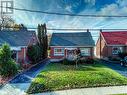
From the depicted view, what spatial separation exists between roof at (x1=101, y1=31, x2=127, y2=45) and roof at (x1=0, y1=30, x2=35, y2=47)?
14.7 metres

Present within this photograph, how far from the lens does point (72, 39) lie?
47219mm

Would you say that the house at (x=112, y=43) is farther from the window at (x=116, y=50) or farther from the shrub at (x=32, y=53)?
the shrub at (x=32, y=53)

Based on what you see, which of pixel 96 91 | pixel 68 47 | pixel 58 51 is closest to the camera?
pixel 96 91

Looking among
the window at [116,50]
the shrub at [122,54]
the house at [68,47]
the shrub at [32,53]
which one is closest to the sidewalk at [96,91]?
the shrub at [32,53]

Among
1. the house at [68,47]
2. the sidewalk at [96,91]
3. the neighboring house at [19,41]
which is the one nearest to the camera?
the sidewalk at [96,91]

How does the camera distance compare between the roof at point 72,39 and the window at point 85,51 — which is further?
the roof at point 72,39

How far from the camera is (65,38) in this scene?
47500 mm

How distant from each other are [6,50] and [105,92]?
12016mm

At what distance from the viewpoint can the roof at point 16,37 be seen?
40859 mm

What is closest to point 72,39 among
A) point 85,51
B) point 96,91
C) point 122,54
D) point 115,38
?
point 85,51

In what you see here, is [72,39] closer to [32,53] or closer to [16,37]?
[32,53]

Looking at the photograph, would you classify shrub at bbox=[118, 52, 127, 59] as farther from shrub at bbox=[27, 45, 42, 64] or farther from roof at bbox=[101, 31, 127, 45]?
shrub at bbox=[27, 45, 42, 64]

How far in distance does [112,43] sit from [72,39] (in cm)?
775

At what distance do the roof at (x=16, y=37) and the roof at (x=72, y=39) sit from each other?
14.8 feet
